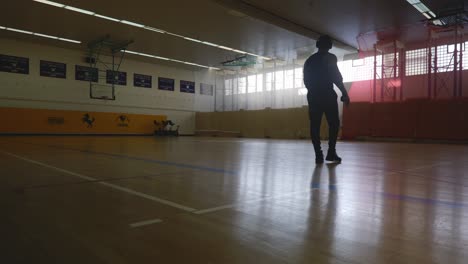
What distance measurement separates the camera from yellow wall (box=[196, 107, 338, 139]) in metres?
17.1

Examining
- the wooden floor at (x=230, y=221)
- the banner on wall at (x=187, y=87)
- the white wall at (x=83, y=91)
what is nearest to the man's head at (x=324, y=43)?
the wooden floor at (x=230, y=221)

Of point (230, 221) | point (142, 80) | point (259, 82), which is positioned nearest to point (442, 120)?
point (259, 82)

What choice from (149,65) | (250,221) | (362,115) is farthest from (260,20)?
(250,221)

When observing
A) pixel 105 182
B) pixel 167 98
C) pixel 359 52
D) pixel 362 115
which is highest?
pixel 359 52

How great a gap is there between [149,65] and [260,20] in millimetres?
10595

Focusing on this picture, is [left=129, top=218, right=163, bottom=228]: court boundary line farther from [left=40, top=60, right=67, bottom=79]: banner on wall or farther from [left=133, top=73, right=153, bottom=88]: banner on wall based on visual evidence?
[left=133, top=73, right=153, bottom=88]: banner on wall

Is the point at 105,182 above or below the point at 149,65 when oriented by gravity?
below

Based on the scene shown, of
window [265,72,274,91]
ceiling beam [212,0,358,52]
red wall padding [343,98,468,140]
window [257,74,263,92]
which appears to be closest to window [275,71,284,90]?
window [265,72,274,91]

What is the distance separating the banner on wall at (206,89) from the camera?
23078mm

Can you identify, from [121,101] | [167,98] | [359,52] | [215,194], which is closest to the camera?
[215,194]

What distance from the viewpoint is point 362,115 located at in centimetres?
1334

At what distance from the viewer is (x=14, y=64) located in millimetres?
15289

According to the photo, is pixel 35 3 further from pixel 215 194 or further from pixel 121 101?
pixel 215 194

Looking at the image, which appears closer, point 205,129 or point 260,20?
point 260,20
